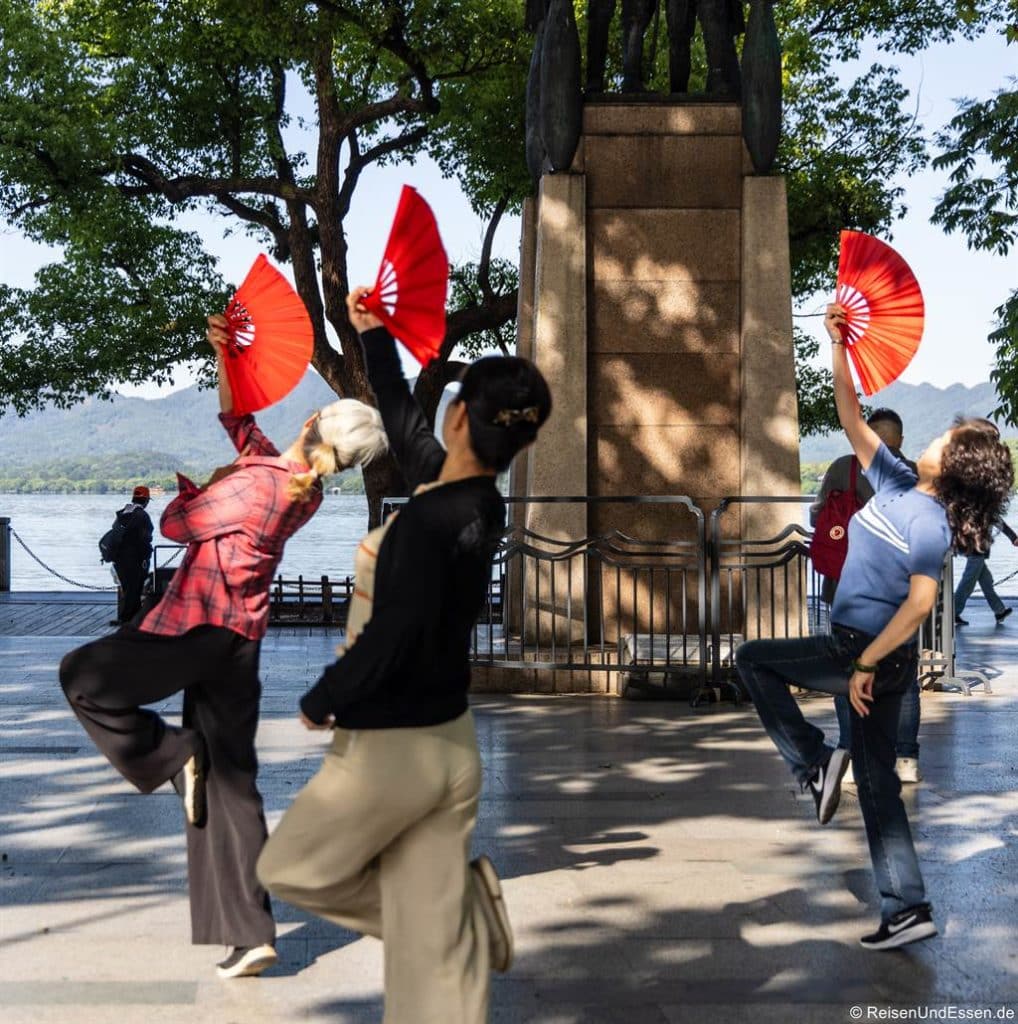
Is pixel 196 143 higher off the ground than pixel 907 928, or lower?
higher

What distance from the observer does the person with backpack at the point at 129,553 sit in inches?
752

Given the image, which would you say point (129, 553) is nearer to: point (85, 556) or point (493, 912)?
point (493, 912)

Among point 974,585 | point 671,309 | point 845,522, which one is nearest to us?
point 845,522

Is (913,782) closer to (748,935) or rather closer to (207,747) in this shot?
(748,935)

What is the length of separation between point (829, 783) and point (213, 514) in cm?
255

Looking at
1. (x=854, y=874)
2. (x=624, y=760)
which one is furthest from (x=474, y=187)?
(x=854, y=874)

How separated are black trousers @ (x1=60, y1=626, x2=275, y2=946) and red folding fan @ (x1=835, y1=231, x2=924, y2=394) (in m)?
2.33

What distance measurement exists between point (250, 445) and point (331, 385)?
22.4 m

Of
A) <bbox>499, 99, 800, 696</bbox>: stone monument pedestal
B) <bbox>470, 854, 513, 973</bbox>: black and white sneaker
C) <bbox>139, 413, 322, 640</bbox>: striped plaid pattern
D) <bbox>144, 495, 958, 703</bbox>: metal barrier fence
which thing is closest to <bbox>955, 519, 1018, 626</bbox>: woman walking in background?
<bbox>144, 495, 958, 703</bbox>: metal barrier fence

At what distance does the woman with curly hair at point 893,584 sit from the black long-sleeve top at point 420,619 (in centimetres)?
196

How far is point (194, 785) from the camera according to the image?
493 cm

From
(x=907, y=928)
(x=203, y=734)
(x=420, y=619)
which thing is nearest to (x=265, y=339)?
(x=203, y=734)

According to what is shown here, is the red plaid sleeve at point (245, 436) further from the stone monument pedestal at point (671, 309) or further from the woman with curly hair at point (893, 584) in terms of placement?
the stone monument pedestal at point (671, 309)

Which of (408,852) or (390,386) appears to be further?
(390,386)
